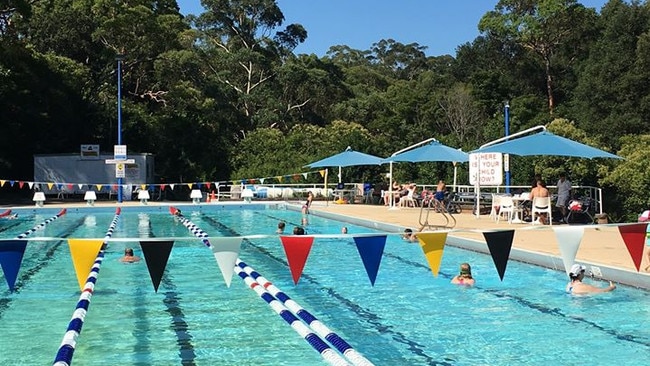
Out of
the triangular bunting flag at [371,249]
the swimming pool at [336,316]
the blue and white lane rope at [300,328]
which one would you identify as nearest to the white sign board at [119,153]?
the swimming pool at [336,316]

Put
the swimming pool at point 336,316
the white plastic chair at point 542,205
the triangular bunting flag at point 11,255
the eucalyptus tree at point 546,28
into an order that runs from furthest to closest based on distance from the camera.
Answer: the eucalyptus tree at point 546,28
the white plastic chair at point 542,205
the swimming pool at point 336,316
the triangular bunting flag at point 11,255

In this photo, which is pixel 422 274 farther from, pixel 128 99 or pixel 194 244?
pixel 128 99

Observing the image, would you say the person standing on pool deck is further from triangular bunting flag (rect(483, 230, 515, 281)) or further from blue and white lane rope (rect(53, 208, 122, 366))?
blue and white lane rope (rect(53, 208, 122, 366))

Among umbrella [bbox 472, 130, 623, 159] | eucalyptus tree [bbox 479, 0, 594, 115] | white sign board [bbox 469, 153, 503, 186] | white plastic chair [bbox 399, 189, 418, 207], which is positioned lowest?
white plastic chair [bbox 399, 189, 418, 207]

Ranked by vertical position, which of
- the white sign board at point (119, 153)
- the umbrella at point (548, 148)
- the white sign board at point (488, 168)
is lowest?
the white sign board at point (488, 168)

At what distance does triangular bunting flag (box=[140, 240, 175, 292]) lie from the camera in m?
6.46

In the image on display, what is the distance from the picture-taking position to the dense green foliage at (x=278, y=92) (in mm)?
33219

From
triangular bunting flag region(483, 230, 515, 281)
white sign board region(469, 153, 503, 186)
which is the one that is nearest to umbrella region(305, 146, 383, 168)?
white sign board region(469, 153, 503, 186)

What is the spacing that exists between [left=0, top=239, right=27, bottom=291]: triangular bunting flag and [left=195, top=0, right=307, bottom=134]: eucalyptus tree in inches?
1798

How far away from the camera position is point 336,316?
8.30m

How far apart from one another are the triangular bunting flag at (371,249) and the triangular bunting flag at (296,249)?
537 millimetres

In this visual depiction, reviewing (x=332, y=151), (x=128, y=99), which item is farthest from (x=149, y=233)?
(x=128, y=99)

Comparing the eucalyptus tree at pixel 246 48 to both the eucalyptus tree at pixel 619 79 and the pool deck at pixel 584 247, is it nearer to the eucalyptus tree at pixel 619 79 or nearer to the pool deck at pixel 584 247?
the eucalyptus tree at pixel 619 79

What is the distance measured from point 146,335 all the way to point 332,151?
30.0 metres
